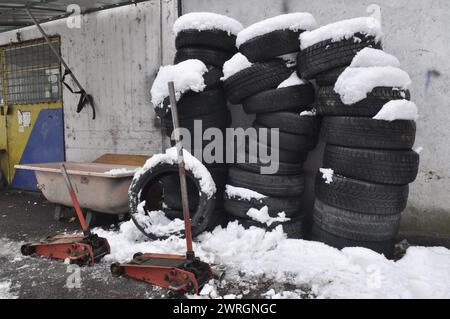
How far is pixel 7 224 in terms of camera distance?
4.49m

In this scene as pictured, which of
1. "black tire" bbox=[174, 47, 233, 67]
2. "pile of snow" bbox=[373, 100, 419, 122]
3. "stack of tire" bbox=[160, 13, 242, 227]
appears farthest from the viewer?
"black tire" bbox=[174, 47, 233, 67]

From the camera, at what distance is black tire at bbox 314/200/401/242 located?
9.63 ft

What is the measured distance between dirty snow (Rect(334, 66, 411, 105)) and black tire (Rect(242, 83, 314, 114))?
0.48 m

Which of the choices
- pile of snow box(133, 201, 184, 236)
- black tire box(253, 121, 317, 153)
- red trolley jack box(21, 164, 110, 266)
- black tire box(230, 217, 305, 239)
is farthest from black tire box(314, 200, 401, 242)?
red trolley jack box(21, 164, 110, 266)

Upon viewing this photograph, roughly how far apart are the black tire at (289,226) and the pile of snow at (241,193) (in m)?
0.24

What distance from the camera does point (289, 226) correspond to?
3418 mm

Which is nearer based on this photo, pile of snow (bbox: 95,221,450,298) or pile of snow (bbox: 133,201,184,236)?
pile of snow (bbox: 95,221,450,298)

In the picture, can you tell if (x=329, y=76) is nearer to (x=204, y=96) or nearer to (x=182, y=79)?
(x=204, y=96)

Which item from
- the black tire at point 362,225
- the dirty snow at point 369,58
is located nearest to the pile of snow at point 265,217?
the black tire at point 362,225

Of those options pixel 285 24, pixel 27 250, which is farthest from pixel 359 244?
pixel 27 250

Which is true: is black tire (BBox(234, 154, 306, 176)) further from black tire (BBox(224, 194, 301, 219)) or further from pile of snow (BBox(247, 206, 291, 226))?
pile of snow (BBox(247, 206, 291, 226))

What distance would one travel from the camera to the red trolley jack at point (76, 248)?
3033mm

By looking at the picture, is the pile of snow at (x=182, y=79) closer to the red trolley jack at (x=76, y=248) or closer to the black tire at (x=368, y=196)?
the red trolley jack at (x=76, y=248)

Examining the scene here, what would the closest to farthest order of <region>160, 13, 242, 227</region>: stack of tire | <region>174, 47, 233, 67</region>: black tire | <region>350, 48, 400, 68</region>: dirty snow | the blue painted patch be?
<region>350, 48, 400, 68</region>: dirty snow, <region>160, 13, 242, 227</region>: stack of tire, <region>174, 47, 233, 67</region>: black tire, the blue painted patch
